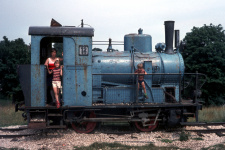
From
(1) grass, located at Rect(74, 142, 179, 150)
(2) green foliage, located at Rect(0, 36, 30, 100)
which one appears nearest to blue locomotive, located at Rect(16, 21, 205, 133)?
(1) grass, located at Rect(74, 142, 179, 150)

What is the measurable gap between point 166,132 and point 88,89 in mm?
3185

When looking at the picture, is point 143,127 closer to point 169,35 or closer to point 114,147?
point 114,147

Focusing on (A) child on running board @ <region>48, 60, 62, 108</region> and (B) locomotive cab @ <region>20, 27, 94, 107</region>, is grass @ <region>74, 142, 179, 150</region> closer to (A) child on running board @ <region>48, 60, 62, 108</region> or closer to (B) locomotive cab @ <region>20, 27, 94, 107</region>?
(B) locomotive cab @ <region>20, 27, 94, 107</region>

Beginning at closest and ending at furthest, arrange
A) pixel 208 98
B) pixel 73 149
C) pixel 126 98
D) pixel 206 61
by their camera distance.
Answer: pixel 73 149
pixel 126 98
pixel 208 98
pixel 206 61

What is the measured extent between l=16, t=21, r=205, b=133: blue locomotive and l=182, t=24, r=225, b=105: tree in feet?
55.8

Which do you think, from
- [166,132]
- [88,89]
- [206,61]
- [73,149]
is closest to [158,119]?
[166,132]

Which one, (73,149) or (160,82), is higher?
(160,82)

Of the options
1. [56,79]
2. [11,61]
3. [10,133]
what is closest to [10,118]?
[10,133]

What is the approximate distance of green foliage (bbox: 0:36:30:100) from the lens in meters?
27.9

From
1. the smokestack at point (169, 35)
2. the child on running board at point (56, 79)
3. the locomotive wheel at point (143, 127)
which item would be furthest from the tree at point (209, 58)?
the child on running board at point (56, 79)

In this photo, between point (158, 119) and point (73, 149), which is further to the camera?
point (158, 119)

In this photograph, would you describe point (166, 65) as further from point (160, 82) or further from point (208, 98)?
point (208, 98)

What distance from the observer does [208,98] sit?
25.3 m

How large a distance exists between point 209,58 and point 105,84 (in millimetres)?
21027
